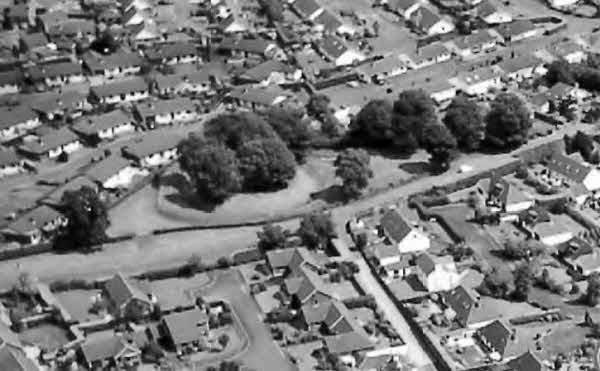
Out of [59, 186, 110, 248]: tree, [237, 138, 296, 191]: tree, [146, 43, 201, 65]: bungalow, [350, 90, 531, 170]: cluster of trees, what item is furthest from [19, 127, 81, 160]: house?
[350, 90, 531, 170]: cluster of trees

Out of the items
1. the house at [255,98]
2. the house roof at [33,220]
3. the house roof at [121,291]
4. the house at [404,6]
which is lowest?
the house at [404,6]

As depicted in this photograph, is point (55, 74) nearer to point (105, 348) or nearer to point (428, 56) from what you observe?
point (428, 56)

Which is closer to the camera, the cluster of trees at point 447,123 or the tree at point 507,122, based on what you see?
the cluster of trees at point 447,123

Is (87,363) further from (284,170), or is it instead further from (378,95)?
(378,95)

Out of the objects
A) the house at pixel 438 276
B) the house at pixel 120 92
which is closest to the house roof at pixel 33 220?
the house at pixel 120 92

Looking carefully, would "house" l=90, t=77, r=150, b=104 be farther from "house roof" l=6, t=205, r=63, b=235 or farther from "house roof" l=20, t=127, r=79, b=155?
"house roof" l=6, t=205, r=63, b=235

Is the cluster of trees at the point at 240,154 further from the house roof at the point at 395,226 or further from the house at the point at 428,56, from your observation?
the house at the point at 428,56

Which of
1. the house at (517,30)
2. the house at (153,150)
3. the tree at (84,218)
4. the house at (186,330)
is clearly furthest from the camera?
the house at (517,30)
